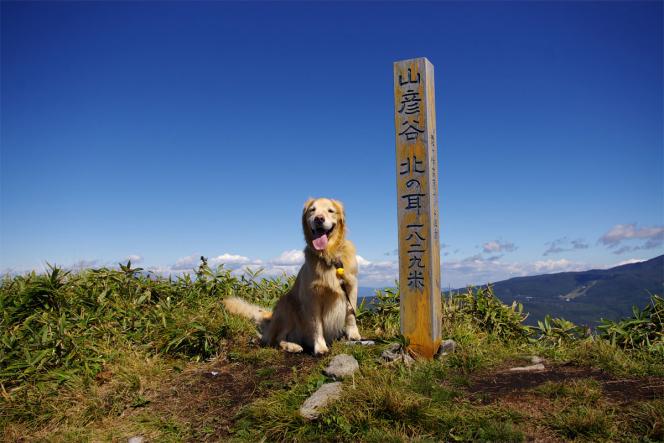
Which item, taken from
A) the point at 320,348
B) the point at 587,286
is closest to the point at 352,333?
the point at 320,348

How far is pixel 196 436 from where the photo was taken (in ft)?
12.3

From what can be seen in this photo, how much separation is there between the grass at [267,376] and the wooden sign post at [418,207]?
0.32 meters

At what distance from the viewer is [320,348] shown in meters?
5.25

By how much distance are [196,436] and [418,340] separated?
2433mm

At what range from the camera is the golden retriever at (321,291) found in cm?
532

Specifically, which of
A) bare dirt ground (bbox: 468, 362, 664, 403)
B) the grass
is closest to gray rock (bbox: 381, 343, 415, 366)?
the grass

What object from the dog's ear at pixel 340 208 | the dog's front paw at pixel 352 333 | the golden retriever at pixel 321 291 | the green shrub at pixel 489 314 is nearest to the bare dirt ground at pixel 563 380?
the green shrub at pixel 489 314

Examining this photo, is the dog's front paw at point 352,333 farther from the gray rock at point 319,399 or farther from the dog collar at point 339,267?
the gray rock at point 319,399

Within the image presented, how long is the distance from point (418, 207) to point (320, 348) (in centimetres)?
209

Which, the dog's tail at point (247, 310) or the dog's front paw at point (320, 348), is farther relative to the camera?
the dog's tail at point (247, 310)

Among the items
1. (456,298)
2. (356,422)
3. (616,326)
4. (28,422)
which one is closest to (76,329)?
(28,422)

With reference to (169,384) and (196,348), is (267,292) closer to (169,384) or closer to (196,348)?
(196,348)

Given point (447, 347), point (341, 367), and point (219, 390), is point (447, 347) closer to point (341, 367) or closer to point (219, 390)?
point (341, 367)

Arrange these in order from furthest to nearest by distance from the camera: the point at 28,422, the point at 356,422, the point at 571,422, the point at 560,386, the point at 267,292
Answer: the point at 267,292 → the point at 28,422 → the point at 560,386 → the point at 356,422 → the point at 571,422
